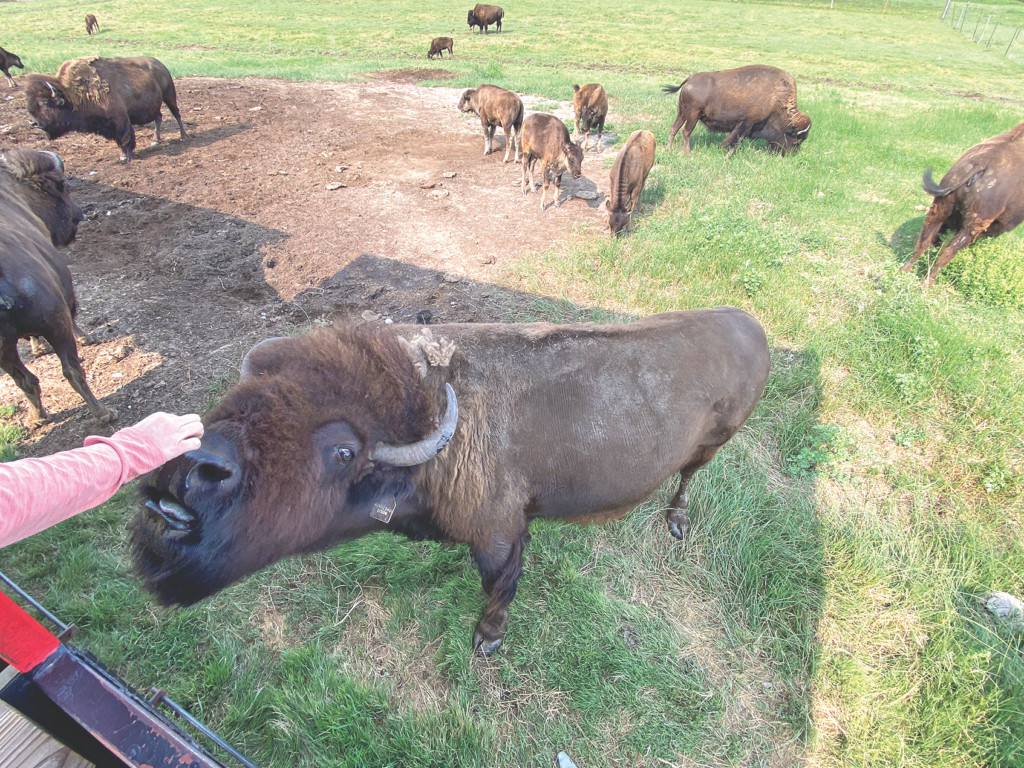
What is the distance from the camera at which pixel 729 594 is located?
3588 millimetres

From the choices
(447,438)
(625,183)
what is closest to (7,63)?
(625,183)

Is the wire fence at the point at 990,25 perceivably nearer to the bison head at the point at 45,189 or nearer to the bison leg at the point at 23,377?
the bison head at the point at 45,189

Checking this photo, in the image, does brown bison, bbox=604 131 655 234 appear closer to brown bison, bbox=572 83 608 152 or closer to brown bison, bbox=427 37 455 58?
brown bison, bbox=572 83 608 152

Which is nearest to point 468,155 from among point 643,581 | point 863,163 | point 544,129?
point 544,129

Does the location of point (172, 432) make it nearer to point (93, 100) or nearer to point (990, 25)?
point (93, 100)

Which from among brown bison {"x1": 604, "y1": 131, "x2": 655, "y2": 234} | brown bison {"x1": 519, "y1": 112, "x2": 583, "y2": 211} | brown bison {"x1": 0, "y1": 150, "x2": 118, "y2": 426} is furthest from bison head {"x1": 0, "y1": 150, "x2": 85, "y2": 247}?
brown bison {"x1": 604, "y1": 131, "x2": 655, "y2": 234}

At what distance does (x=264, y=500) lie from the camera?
2.00 meters

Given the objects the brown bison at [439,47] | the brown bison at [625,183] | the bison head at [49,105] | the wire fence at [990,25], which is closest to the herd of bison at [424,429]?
the brown bison at [625,183]

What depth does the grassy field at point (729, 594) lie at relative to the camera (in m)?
2.84

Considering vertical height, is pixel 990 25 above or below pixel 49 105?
above

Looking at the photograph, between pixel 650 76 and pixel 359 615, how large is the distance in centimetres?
2489

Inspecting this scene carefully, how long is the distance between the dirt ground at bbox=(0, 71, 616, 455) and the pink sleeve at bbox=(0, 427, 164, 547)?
2.43m

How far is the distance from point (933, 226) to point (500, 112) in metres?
7.87

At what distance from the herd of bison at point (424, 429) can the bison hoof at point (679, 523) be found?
23 millimetres
